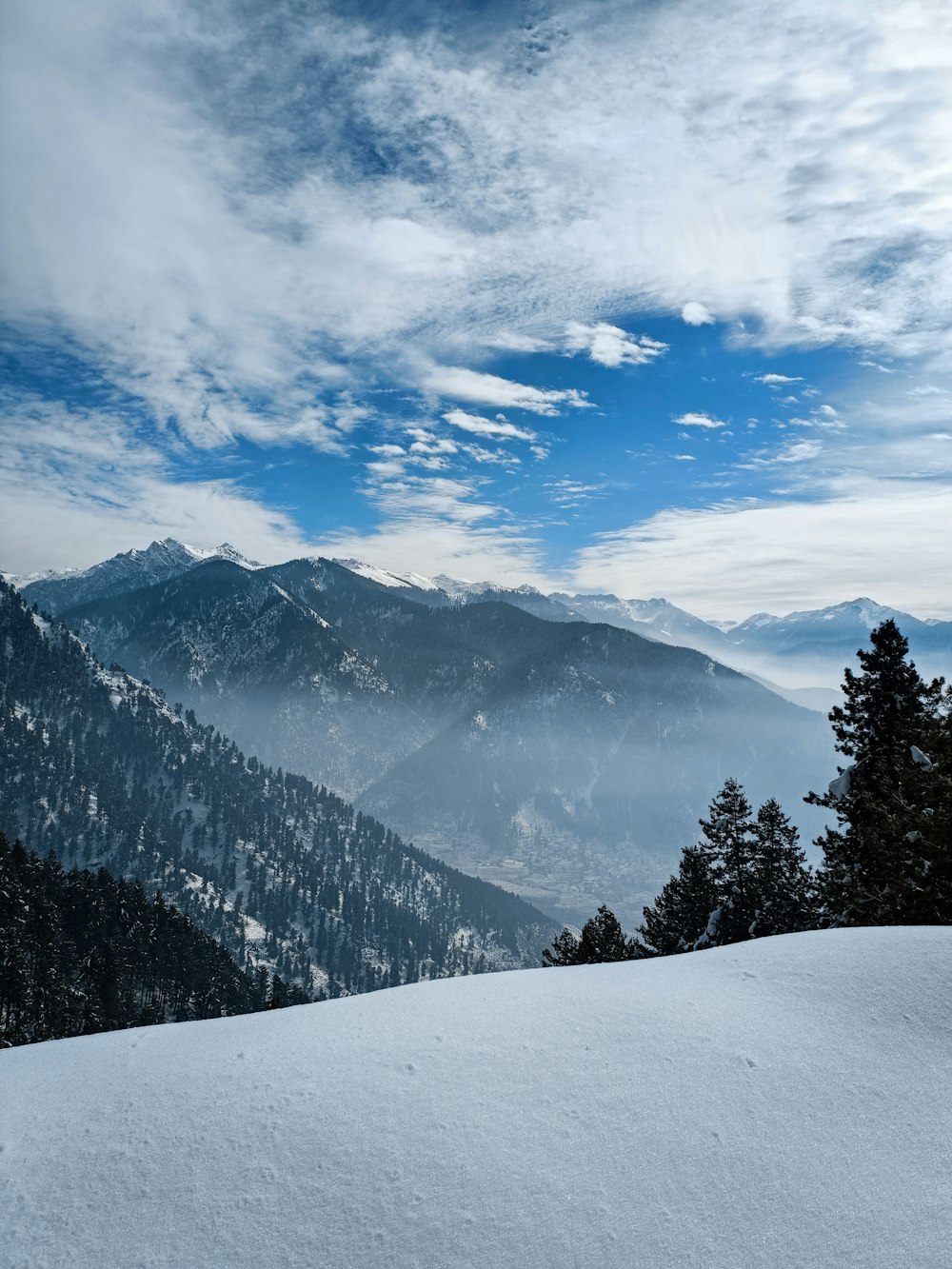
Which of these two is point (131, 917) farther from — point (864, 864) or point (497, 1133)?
point (497, 1133)

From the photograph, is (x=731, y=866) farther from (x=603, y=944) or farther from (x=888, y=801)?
(x=603, y=944)

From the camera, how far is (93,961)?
2852 inches

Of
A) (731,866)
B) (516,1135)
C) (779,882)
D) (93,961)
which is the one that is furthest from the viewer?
(93,961)

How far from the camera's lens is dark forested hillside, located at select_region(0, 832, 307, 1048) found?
56.8 m

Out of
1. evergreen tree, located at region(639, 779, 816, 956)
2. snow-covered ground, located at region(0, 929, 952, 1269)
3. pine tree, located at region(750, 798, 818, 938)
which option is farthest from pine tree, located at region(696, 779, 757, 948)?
snow-covered ground, located at region(0, 929, 952, 1269)

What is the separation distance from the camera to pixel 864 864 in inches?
957

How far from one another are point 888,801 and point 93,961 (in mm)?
85460

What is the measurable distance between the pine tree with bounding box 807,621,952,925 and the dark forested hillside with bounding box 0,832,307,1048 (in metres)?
46.6

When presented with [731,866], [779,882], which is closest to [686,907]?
[731,866]

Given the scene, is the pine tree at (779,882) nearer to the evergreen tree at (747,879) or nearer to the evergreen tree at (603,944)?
the evergreen tree at (747,879)

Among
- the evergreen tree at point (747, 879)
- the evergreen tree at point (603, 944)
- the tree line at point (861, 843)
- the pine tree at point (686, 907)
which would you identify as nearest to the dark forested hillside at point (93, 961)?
the evergreen tree at point (603, 944)

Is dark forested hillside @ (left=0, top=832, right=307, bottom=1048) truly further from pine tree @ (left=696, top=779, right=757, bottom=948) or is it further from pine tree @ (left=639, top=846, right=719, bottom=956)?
pine tree @ (left=696, top=779, right=757, bottom=948)

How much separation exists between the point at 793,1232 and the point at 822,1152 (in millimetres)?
1075

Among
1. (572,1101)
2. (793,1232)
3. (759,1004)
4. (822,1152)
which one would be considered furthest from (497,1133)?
(759,1004)
